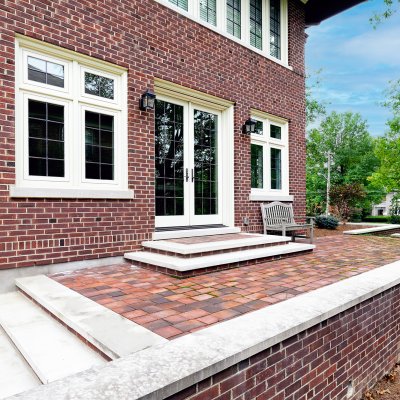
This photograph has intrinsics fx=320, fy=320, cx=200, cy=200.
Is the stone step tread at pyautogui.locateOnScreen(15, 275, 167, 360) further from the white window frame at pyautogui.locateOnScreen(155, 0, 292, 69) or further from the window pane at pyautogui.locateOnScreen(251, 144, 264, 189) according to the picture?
the window pane at pyautogui.locateOnScreen(251, 144, 264, 189)

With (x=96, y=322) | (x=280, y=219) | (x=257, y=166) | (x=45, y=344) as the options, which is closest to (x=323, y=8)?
A: (x=257, y=166)

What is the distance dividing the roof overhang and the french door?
5044 mm

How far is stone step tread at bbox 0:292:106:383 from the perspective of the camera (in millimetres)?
1878

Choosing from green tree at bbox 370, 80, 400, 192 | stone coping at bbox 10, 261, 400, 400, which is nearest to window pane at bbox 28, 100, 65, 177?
stone coping at bbox 10, 261, 400, 400

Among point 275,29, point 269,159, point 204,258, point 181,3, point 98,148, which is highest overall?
point 275,29

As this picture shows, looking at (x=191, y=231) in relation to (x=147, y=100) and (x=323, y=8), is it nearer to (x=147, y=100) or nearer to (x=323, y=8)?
(x=147, y=100)

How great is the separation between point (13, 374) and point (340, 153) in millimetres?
36453

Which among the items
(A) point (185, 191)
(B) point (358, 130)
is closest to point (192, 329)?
A: (A) point (185, 191)

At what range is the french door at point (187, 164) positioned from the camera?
5.61 metres

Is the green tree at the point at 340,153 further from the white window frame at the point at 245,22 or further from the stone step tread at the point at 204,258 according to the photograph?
the stone step tread at the point at 204,258

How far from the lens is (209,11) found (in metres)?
6.27

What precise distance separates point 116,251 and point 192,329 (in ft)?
9.10

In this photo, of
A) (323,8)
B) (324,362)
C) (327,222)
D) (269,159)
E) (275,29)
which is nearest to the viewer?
(324,362)

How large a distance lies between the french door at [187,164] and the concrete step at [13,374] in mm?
3377
